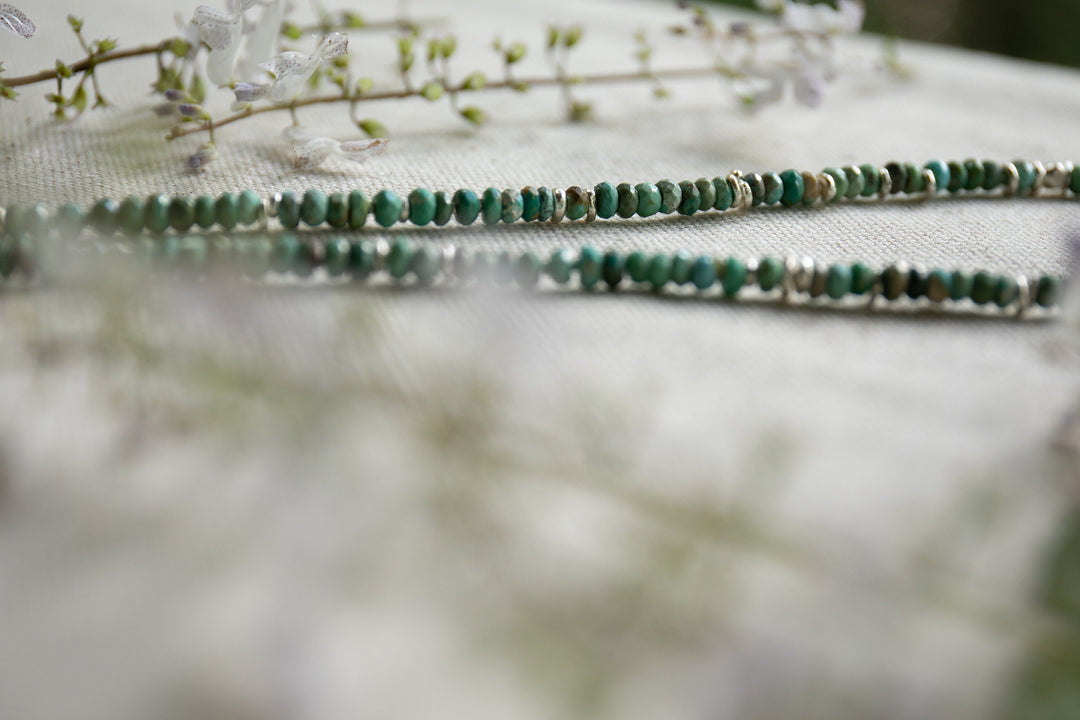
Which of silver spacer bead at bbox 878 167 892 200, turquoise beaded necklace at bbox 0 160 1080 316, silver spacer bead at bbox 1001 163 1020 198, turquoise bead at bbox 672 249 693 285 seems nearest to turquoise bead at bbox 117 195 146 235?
turquoise beaded necklace at bbox 0 160 1080 316

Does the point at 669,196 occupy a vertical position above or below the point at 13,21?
below

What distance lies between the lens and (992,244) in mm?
627

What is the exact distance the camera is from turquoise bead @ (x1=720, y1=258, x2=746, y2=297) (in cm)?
51

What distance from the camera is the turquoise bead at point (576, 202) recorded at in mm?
606

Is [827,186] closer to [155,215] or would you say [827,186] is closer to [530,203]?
[530,203]

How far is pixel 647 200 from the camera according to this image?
619 millimetres

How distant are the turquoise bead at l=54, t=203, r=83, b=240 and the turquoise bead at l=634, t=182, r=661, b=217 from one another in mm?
359

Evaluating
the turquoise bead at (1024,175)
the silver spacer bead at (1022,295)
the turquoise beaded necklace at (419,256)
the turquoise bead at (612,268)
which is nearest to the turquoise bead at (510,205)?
the turquoise beaded necklace at (419,256)

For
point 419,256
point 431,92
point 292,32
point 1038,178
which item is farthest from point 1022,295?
point 292,32

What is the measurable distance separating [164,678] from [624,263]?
327mm

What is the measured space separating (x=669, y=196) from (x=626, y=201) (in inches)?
1.3

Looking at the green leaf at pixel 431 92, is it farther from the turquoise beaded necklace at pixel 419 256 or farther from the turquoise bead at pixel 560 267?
the turquoise bead at pixel 560 267

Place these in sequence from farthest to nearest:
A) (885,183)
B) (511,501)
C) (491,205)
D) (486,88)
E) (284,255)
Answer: (486,88)
(885,183)
(491,205)
(284,255)
(511,501)

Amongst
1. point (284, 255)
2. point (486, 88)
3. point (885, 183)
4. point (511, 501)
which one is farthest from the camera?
point (486, 88)
